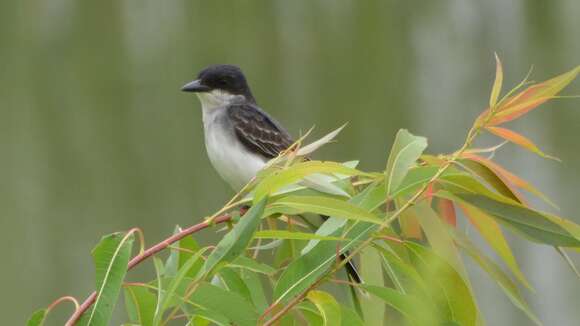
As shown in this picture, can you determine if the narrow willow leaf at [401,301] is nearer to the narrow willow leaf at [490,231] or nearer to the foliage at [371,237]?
the foliage at [371,237]

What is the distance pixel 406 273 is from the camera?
1.06 metres

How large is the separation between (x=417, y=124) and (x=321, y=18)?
1.60ft

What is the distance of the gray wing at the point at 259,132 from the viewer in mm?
1933

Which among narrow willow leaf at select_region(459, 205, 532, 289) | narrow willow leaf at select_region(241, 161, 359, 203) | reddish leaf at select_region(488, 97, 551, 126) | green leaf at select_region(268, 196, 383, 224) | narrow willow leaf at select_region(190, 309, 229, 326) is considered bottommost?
narrow willow leaf at select_region(190, 309, 229, 326)

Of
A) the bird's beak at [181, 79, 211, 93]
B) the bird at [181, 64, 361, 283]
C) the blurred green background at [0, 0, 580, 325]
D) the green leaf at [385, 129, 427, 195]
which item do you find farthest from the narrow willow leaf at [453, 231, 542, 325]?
the blurred green background at [0, 0, 580, 325]

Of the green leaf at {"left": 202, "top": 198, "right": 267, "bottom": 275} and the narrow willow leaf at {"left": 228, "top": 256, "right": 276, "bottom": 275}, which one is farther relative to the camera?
the narrow willow leaf at {"left": 228, "top": 256, "right": 276, "bottom": 275}

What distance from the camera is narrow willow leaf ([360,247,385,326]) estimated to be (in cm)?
113

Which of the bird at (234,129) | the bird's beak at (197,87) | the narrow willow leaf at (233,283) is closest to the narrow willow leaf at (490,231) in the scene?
the narrow willow leaf at (233,283)

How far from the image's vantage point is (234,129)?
201 centimetres

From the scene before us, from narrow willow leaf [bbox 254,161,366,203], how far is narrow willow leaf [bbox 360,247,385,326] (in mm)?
159

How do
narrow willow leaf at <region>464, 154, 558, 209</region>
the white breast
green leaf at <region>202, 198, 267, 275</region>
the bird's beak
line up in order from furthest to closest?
the bird's beak
the white breast
narrow willow leaf at <region>464, 154, 558, 209</region>
green leaf at <region>202, 198, 267, 275</region>

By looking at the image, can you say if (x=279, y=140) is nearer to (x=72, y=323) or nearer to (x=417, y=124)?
(x=72, y=323)

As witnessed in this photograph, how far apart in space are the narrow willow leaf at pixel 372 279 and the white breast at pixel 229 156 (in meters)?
0.77

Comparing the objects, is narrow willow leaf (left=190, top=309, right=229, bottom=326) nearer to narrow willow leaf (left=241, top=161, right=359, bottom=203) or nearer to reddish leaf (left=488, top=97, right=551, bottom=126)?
narrow willow leaf (left=241, top=161, right=359, bottom=203)
